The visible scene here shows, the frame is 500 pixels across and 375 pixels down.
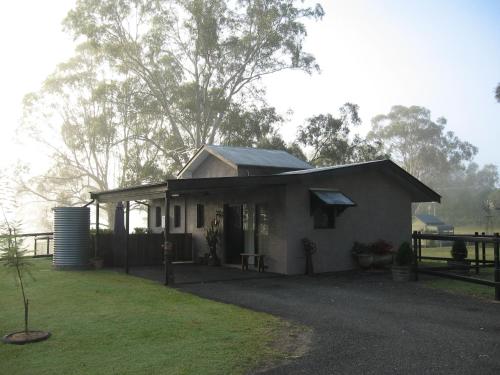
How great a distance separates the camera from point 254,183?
1282 centimetres

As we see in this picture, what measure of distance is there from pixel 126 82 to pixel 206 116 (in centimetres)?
586

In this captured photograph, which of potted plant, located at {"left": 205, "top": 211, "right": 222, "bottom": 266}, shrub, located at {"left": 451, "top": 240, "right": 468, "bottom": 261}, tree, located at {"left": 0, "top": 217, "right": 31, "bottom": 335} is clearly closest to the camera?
tree, located at {"left": 0, "top": 217, "right": 31, "bottom": 335}

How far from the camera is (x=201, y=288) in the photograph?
1111cm

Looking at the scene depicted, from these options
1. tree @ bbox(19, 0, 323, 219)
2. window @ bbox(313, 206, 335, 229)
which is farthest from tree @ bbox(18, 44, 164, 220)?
window @ bbox(313, 206, 335, 229)

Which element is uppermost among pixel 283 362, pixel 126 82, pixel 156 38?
pixel 156 38

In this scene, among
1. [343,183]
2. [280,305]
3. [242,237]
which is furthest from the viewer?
[242,237]

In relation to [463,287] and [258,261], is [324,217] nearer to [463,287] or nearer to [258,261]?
[258,261]

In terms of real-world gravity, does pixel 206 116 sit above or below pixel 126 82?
below

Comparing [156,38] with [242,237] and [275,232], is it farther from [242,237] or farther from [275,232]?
[275,232]

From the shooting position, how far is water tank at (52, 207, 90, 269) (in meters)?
15.4

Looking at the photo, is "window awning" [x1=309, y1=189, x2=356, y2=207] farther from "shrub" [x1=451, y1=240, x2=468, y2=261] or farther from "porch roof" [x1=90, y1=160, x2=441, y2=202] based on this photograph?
"shrub" [x1=451, y1=240, x2=468, y2=261]

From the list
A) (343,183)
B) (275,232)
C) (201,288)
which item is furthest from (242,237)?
(201,288)

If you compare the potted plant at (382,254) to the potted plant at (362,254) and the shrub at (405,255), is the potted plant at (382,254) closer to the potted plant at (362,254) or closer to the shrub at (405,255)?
the potted plant at (362,254)

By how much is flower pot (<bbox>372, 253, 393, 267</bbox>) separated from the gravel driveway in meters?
2.19
